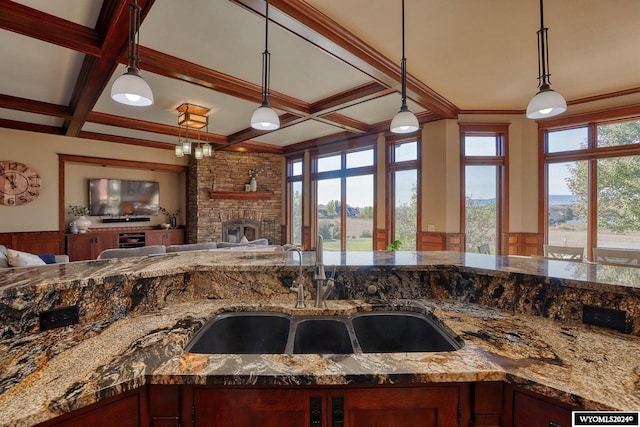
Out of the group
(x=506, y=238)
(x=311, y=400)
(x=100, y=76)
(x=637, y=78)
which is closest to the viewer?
(x=311, y=400)

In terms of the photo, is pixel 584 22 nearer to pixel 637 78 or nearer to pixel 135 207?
pixel 637 78

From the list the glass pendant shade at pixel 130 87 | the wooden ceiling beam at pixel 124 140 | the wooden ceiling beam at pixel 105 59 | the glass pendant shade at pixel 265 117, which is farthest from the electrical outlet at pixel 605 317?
the wooden ceiling beam at pixel 124 140

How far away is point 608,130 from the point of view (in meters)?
4.05

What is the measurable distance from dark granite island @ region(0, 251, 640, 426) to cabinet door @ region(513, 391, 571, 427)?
9cm

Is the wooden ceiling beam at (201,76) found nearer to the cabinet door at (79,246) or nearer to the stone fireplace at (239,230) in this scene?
the stone fireplace at (239,230)

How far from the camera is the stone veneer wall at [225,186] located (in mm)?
6598

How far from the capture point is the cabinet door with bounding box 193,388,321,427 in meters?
0.97

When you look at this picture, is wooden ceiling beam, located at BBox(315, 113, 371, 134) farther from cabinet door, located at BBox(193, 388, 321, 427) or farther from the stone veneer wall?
cabinet door, located at BBox(193, 388, 321, 427)

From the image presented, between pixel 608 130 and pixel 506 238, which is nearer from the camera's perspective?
pixel 608 130

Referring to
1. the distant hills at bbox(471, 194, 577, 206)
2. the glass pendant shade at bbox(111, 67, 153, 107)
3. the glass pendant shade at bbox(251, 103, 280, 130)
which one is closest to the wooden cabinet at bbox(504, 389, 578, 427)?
the glass pendant shade at bbox(251, 103, 280, 130)

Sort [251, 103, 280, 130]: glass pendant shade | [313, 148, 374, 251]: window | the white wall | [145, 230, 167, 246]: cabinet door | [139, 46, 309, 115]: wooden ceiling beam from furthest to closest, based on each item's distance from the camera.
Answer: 1. [145, 230, 167, 246]: cabinet door
2. [313, 148, 374, 251]: window
3. the white wall
4. [139, 46, 309, 115]: wooden ceiling beam
5. [251, 103, 280, 130]: glass pendant shade

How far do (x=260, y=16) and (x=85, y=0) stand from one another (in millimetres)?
1306

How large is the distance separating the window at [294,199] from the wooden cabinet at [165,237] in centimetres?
269

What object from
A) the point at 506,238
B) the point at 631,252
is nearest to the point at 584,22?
the point at 631,252
